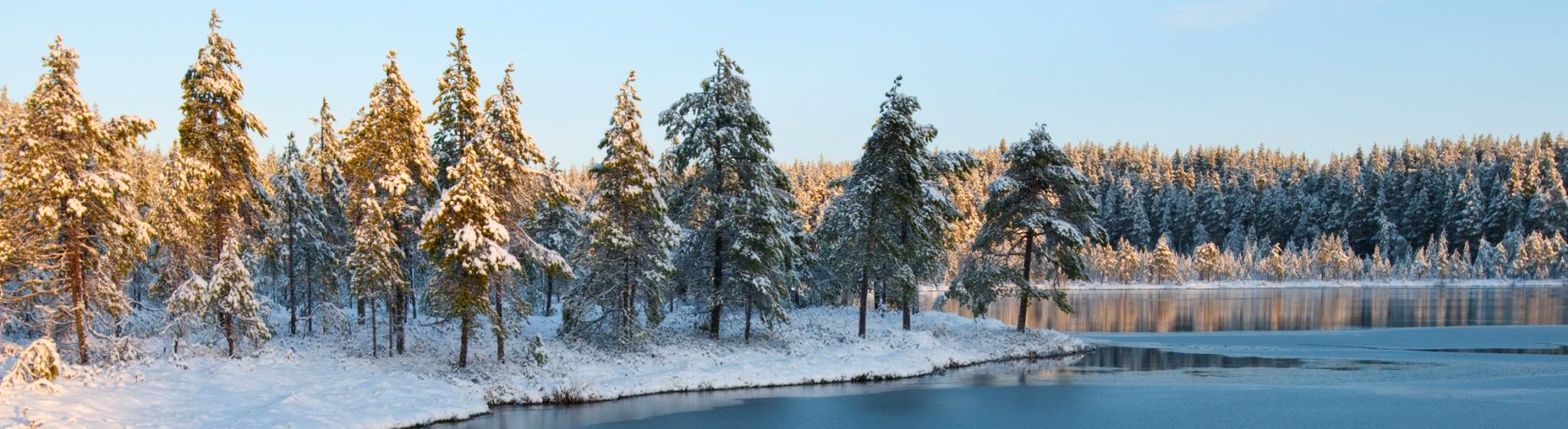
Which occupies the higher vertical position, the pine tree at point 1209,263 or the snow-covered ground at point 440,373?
the snow-covered ground at point 440,373

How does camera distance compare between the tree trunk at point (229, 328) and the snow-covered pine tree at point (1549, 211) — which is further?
the snow-covered pine tree at point (1549, 211)

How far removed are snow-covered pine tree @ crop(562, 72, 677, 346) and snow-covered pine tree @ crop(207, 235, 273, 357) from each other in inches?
361

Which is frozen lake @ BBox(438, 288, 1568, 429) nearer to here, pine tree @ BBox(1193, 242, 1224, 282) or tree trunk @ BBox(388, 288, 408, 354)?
tree trunk @ BBox(388, 288, 408, 354)

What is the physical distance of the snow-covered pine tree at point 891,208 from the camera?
35562 mm

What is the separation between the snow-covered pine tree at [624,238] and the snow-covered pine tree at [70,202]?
12283 millimetres

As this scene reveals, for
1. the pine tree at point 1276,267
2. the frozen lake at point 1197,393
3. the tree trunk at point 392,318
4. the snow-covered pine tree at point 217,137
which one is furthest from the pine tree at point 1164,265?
the snow-covered pine tree at point 217,137

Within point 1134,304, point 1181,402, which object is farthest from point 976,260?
point 1134,304

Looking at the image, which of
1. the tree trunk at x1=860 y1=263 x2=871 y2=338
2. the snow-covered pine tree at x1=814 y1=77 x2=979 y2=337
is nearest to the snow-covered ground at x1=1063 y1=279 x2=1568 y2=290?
the snow-covered pine tree at x1=814 y1=77 x2=979 y2=337

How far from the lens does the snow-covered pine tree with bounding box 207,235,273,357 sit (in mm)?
25578

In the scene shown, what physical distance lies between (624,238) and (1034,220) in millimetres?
17561

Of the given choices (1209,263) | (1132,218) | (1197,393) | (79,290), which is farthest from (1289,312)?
(1132,218)

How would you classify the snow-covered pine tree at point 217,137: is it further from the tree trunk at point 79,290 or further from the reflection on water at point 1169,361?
the reflection on water at point 1169,361

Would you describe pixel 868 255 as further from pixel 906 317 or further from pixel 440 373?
pixel 440 373

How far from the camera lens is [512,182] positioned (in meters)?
29.3
